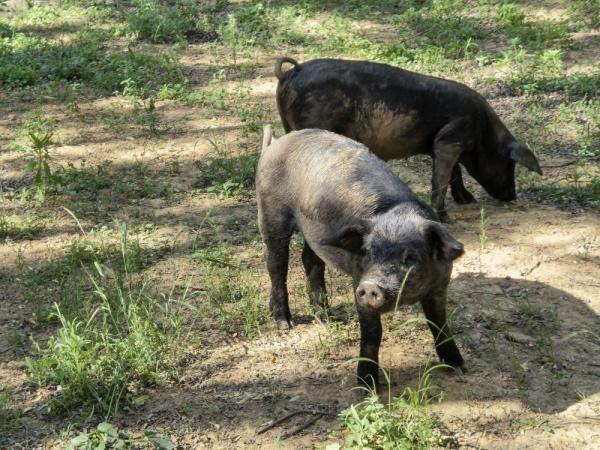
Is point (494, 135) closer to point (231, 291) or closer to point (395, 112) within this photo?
point (395, 112)

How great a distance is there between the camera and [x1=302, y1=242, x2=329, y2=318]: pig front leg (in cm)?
581

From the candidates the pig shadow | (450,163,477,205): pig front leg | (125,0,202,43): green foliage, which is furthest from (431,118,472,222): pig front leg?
(125,0,202,43): green foliage

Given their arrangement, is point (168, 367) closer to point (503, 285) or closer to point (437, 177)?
point (503, 285)

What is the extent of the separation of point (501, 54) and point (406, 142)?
12.5 feet

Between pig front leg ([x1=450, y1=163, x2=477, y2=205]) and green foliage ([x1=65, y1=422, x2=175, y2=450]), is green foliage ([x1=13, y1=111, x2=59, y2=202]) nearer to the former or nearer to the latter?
pig front leg ([x1=450, y1=163, x2=477, y2=205])

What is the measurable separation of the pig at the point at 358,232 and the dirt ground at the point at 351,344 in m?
0.26

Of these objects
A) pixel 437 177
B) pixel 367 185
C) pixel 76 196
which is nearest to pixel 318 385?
pixel 367 185

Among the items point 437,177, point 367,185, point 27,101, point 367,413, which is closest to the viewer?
point 367,413

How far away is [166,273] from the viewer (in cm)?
651

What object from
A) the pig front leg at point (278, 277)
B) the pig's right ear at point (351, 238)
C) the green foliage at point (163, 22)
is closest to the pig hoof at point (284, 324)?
the pig front leg at point (278, 277)

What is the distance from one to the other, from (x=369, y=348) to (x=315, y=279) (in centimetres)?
117

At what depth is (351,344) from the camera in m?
5.45

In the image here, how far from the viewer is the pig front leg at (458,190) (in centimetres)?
777

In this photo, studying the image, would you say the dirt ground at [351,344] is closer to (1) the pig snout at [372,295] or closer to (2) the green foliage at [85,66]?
(1) the pig snout at [372,295]
